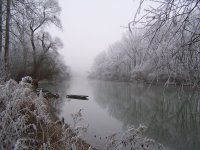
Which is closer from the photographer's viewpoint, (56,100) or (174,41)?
(174,41)

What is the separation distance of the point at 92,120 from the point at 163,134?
3.63 metres

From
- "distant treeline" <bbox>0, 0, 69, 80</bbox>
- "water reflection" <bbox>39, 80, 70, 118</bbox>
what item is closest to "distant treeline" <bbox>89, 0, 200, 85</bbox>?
"distant treeline" <bbox>0, 0, 69, 80</bbox>

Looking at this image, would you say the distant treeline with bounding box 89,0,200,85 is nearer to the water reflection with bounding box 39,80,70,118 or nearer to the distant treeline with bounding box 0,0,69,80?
the distant treeline with bounding box 0,0,69,80

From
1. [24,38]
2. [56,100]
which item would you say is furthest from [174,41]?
[56,100]

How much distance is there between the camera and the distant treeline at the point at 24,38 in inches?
280

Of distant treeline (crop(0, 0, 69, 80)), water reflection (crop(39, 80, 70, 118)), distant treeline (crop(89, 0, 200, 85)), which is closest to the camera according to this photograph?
distant treeline (crop(89, 0, 200, 85))

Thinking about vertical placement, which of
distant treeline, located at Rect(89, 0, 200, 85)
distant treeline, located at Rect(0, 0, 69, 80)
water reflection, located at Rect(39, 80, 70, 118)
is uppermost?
distant treeline, located at Rect(0, 0, 69, 80)

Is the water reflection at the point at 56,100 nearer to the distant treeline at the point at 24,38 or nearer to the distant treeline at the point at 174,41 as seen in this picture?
the distant treeline at the point at 24,38

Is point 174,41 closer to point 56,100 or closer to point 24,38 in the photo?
point 24,38

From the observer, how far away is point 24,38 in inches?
389

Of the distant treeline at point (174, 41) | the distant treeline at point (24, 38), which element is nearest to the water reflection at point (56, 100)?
the distant treeline at point (24, 38)

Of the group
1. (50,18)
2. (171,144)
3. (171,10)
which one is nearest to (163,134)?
(171,144)

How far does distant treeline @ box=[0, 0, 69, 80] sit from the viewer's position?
712 centimetres

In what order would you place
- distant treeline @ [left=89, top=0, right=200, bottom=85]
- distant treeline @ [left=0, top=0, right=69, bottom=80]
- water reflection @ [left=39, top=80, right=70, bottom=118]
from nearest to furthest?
distant treeline @ [left=89, top=0, right=200, bottom=85] → distant treeline @ [left=0, top=0, right=69, bottom=80] → water reflection @ [left=39, top=80, right=70, bottom=118]
